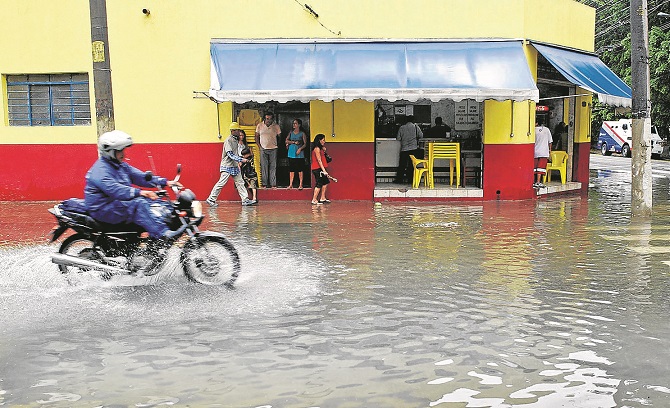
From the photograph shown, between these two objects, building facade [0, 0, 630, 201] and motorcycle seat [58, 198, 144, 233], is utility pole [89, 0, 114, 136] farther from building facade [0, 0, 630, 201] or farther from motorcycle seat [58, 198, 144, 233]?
building facade [0, 0, 630, 201]

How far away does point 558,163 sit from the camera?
1753 cm

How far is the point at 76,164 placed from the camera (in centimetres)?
1530

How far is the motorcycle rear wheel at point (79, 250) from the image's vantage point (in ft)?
24.8

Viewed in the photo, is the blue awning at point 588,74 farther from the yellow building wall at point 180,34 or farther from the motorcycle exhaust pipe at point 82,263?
the motorcycle exhaust pipe at point 82,263

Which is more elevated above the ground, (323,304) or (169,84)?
(169,84)

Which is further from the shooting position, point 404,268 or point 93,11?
point 93,11

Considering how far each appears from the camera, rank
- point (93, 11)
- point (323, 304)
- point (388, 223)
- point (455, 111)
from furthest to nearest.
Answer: point (455, 111)
point (388, 223)
point (93, 11)
point (323, 304)

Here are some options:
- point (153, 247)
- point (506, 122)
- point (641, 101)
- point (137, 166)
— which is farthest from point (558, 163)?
point (153, 247)

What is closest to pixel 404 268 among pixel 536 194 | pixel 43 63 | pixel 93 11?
pixel 93 11

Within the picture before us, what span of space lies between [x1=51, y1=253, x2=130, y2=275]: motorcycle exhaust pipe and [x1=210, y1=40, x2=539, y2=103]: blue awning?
21.5 ft

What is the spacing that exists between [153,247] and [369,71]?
8.01 meters

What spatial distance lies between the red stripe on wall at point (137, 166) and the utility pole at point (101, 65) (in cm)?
440

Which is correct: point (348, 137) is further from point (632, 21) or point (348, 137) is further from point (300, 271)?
point (300, 271)

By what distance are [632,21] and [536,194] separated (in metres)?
4.55
